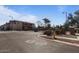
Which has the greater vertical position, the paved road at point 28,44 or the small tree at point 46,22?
the small tree at point 46,22

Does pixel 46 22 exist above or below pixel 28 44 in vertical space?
above

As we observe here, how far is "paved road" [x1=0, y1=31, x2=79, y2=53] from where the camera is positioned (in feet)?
25.5

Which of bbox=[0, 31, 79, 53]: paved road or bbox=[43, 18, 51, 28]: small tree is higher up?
bbox=[43, 18, 51, 28]: small tree

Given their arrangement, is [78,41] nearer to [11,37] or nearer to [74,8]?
[74,8]

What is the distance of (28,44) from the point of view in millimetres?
7824

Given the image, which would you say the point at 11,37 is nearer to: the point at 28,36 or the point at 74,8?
the point at 28,36

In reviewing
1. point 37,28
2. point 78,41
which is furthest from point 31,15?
point 78,41

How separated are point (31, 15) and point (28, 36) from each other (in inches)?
13.0

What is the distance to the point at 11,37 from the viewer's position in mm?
7871

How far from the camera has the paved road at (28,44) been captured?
7785 mm
